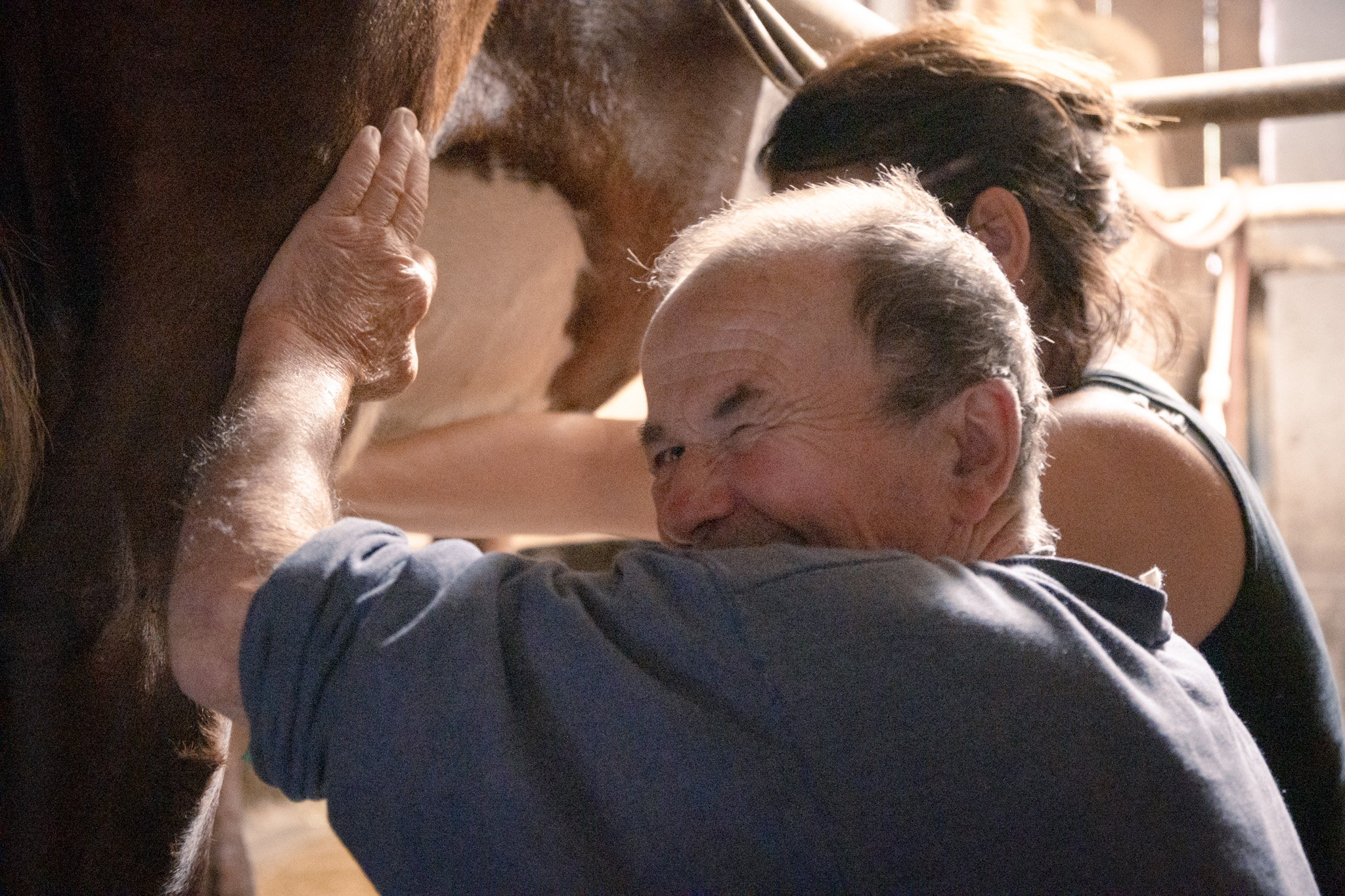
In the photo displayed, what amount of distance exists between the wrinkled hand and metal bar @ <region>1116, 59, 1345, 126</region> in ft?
4.07

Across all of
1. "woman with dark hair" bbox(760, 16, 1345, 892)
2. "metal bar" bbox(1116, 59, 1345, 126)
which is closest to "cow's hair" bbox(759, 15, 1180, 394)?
"woman with dark hair" bbox(760, 16, 1345, 892)

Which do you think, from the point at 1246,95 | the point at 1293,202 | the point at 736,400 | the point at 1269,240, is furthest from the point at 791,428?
the point at 1269,240

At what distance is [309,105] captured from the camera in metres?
0.65

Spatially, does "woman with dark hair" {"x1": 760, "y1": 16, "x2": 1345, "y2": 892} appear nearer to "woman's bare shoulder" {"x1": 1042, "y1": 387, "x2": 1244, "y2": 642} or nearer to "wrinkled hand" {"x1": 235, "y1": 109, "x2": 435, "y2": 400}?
"woman's bare shoulder" {"x1": 1042, "y1": 387, "x2": 1244, "y2": 642}

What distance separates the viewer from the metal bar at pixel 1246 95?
155 cm

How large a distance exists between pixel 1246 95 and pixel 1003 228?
3.23 feet

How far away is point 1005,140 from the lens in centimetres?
93

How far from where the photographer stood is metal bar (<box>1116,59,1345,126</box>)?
155 centimetres

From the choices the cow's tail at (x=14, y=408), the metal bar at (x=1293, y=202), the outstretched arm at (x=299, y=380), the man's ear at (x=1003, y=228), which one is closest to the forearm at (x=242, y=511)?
the outstretched arm at (x=299, y=380)

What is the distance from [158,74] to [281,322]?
157 mm

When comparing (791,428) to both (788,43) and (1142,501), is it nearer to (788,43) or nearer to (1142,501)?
(1142,501)

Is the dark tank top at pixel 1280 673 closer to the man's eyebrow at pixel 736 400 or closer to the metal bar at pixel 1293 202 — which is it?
the man's eyebrow at pixel 736 400

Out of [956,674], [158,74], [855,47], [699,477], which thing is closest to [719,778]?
[956,674]

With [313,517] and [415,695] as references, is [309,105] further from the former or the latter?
[415,695]
